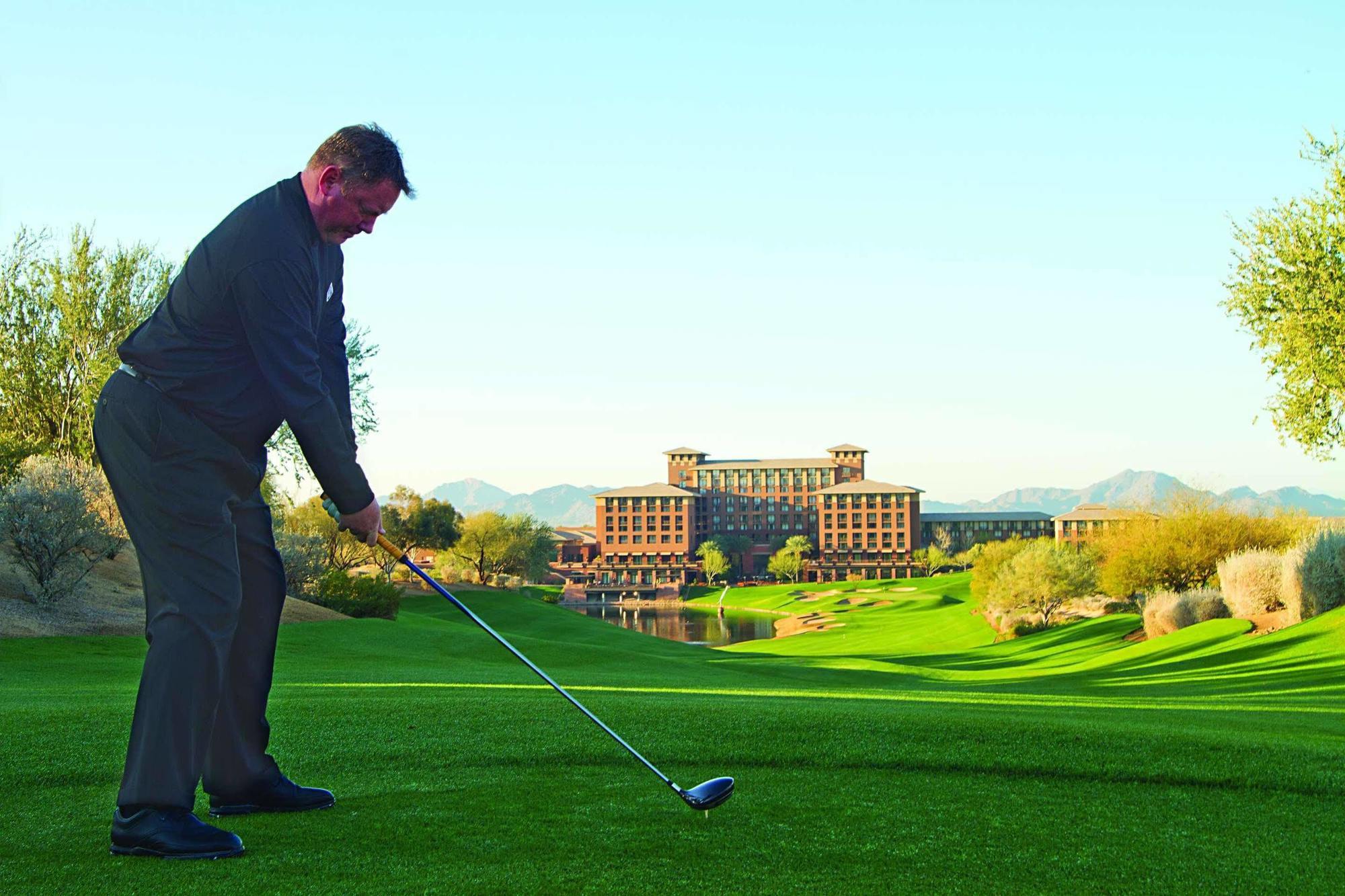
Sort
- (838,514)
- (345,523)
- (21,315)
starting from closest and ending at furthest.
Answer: (345,523) < (21,315) < (838,514)

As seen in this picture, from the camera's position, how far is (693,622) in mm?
84188

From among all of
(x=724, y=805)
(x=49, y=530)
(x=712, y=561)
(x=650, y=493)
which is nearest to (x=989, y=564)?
(x=49, y=530)

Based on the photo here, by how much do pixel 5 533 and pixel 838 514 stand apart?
135 metres

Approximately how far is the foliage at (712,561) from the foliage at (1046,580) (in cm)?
9393

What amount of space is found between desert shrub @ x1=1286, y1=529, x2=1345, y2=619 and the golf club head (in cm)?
2785

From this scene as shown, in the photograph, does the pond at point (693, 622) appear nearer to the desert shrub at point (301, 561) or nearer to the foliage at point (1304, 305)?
the desert shrub at point (301, 561)

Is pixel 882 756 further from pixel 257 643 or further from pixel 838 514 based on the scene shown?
pixel 838 514

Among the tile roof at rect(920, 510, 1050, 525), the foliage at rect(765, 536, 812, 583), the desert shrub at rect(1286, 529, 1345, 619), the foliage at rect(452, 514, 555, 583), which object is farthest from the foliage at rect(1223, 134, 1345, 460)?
the tile roof at rect(920, 510, 1050, 525)

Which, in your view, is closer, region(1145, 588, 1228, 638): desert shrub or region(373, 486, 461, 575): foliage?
region(1145, 588, 1228, 638): desert shrub

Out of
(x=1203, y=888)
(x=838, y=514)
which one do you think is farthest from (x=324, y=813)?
(x=838, y=514)

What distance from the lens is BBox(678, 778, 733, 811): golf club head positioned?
152 inches

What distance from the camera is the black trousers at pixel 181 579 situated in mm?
3611

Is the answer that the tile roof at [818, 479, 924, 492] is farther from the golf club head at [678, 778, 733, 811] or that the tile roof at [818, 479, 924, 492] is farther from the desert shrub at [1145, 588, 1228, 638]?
the golf club head at [678, 778, 733, 811]

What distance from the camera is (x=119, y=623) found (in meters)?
23.4
